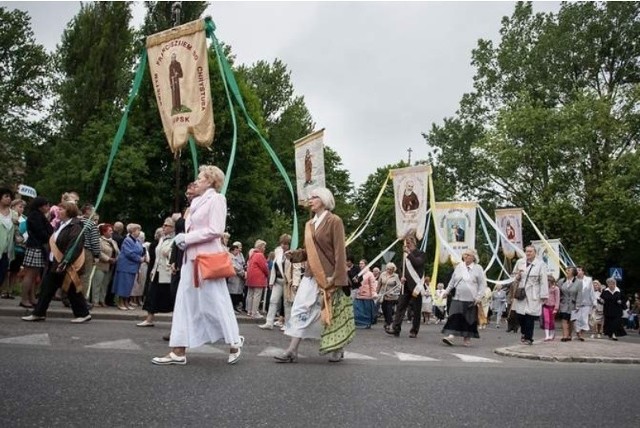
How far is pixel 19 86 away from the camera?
4459 centimetres

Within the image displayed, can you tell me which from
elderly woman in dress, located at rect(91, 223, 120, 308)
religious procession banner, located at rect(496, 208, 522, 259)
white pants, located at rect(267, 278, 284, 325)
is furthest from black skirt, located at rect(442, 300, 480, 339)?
religious procession banner, located at rect(496, 208, 522, 259)

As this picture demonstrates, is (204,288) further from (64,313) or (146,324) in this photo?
(64,313)

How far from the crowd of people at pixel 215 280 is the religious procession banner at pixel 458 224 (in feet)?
14.0

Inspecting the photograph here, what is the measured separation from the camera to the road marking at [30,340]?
26.4ft

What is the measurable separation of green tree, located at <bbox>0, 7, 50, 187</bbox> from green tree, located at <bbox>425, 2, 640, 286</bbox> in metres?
24.9

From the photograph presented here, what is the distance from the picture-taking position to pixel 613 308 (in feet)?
77.6

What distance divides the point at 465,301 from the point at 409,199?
8.28 metres

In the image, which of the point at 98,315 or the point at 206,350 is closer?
the point at 206,350

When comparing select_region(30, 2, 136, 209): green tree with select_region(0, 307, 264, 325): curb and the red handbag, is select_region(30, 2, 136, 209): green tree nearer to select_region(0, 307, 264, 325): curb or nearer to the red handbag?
select_region(0, 307, 264, 325): curb

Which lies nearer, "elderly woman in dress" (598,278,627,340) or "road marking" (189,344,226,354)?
"road marking" (189,344,226,354)

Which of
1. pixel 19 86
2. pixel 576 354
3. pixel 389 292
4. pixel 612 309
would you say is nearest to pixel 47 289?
pixel 576 354

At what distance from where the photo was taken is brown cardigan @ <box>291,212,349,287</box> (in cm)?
850

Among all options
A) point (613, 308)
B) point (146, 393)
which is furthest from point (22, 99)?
point (146, 393)

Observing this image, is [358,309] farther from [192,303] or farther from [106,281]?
[192,303]
